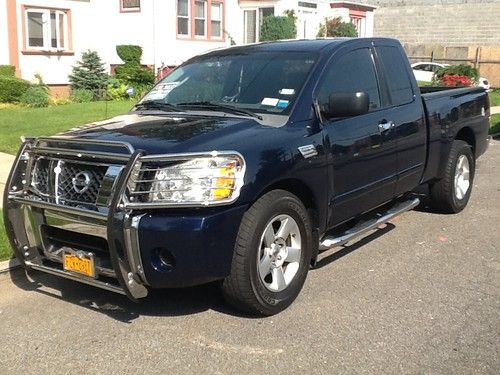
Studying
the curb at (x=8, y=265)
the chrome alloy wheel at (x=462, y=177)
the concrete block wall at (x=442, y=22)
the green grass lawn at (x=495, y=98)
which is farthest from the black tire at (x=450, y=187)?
the concrete block wall at (x=442, y=22)

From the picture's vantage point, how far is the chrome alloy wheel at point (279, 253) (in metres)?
4.37

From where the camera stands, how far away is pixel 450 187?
6988 millimetres

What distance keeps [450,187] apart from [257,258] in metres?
3.53

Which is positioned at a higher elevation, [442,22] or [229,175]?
[442,22]

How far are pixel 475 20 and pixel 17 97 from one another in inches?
1184

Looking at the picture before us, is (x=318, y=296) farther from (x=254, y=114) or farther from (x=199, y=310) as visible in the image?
(x=254, y=114)

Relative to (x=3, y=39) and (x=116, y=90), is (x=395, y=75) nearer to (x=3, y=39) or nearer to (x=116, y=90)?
(x=116, y=90)

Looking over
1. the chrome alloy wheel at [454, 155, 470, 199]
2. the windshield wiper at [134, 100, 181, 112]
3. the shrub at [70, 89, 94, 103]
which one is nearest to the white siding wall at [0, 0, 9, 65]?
the shrub at [70, 89, 94, 103]

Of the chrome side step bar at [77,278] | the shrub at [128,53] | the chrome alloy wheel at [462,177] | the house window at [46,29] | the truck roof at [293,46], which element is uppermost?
the house window at [46,29]

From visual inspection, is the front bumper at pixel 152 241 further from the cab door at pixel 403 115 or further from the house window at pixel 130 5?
the house window at pixel 130 5

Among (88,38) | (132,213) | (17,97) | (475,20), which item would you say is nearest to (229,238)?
(132,213)

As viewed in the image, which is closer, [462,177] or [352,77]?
[352,77]

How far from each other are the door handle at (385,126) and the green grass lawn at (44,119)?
596 centimetres

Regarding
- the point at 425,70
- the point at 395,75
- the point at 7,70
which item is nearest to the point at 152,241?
the point at 395,75
